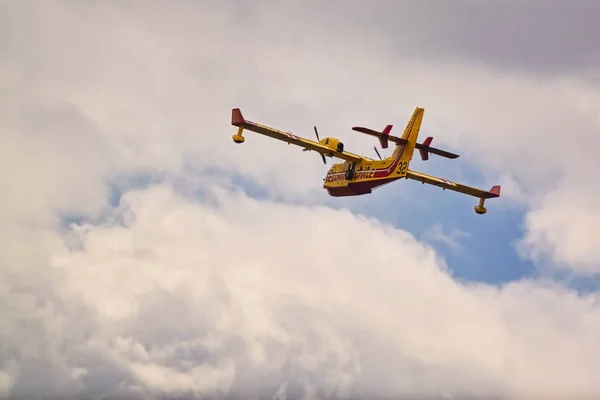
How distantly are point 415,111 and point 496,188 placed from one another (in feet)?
43.0

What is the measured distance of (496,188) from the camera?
13712 cm

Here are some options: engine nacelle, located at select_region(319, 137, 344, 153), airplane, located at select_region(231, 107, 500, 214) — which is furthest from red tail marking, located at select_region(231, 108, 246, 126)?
engine nacelle, located at select_region(319, 137, 344, 153)

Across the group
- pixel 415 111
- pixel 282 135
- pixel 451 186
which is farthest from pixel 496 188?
pixel 282 135

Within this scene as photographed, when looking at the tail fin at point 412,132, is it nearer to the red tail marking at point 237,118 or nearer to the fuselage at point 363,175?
the fuselage at point 363,175

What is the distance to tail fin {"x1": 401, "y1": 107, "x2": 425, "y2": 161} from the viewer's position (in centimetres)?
13050

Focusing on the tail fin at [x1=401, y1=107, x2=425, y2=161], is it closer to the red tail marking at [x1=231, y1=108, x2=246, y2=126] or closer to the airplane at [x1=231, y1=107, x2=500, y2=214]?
the airplane at [x1=231, y1=107, x2=500, y2=214]

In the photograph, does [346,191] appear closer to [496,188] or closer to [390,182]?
[390,182]

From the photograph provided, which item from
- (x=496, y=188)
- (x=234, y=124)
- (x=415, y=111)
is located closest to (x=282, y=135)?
(x=234, y=124)

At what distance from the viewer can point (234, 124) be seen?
130m

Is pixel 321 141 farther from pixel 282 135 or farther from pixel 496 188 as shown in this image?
pixel 496 188

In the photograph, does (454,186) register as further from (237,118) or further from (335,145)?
(237,118)

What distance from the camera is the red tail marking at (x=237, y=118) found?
130 m

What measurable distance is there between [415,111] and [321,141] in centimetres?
1103

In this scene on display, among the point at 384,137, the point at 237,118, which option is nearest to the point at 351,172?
the point at 384,137
